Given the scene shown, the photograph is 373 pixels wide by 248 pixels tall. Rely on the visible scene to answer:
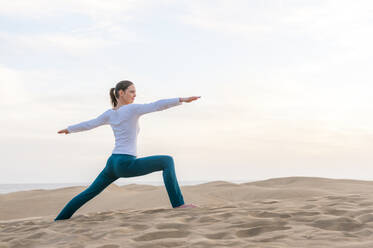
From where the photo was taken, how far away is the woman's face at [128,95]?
463 centimetres

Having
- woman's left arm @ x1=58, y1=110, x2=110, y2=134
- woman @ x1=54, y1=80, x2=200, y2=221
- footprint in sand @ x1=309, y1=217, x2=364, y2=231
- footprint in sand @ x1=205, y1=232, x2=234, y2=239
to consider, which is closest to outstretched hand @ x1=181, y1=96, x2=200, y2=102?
woman @ x1=54, y1=80, x2=200, y2=221

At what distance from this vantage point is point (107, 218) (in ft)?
15.1

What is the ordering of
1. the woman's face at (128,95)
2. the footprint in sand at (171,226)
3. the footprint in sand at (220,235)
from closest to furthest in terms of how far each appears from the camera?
the footprint in sand at (220,235)
the footprint in sand at (171,226)
the woman's face at (128,95)

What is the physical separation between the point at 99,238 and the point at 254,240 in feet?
4.60

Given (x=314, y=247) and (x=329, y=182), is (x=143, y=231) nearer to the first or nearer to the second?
(x=314, y=247)

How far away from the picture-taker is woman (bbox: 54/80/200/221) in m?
4.41

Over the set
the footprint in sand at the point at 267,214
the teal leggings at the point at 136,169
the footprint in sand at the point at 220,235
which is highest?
the teal leggings at the point at 136,169

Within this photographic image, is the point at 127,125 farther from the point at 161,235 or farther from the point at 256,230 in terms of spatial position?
the point at 256,230

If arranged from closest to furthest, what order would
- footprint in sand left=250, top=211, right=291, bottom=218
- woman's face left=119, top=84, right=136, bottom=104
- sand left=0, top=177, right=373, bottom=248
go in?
sand left=0, top=177, right=373, bottom=248, footprint in sand left=250, top=211, right=291, bottom=218, woman's face left=119, top=84, right=136, bottom=104

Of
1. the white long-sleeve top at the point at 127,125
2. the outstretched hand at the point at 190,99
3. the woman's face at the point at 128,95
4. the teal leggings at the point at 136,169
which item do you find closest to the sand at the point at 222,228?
the teal leggings at the point at 136,169

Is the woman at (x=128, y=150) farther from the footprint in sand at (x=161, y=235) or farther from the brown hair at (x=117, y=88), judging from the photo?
the footprint in sand at (x=161, y=235)

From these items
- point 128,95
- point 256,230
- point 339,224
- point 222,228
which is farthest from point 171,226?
point 128,95

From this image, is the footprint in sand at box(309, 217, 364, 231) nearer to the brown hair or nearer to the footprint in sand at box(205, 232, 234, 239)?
the footprint in sand at box(205, 232, 234, 239)

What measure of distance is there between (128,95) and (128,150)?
25.5 inches
